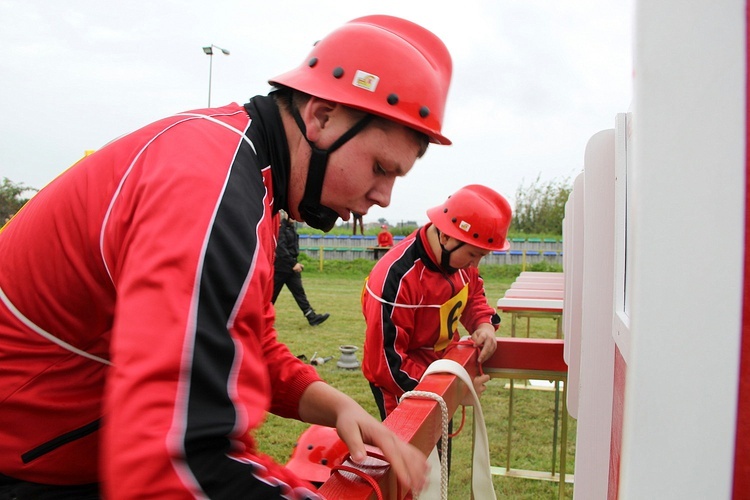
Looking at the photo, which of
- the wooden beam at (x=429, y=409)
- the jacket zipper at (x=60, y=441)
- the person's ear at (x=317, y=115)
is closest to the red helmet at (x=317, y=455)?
the wooden beam at (x=429, y=409)

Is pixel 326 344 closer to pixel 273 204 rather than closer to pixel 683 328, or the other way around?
pixel 273 204

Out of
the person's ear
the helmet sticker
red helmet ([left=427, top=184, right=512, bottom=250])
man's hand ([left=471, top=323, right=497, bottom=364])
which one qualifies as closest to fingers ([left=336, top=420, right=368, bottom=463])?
the person's ear

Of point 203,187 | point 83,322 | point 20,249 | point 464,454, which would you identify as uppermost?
point 203,187

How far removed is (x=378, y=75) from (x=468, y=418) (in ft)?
17.9

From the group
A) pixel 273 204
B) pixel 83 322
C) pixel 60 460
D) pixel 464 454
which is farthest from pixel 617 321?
pixel 464 454

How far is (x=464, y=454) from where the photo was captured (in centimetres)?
547

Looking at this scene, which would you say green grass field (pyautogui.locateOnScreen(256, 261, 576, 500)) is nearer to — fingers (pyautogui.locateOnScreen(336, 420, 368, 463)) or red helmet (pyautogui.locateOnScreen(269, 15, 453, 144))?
fingers (pyautogui.locateOnScreen(336, 420, 368, 463))

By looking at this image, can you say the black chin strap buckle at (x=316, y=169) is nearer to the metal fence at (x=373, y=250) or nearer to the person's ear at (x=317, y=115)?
the person's ear at (x=317, y=115)

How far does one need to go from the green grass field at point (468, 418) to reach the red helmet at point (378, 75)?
3.84 metres

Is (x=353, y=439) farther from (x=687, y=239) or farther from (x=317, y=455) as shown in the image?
(x=317, y=455)

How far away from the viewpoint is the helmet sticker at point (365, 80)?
57.9 inches

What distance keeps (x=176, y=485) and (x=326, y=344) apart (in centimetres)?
920

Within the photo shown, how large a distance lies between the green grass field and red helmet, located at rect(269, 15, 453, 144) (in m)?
3.84

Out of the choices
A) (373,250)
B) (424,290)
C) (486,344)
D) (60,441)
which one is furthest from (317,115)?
(373,250)
